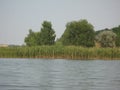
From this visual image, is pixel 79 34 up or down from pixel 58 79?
up

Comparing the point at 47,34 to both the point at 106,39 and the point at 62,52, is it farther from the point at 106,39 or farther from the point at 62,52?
the point at 62,52

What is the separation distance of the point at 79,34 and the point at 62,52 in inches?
1005

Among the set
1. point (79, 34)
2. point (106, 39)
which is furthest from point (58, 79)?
point (106, 39)

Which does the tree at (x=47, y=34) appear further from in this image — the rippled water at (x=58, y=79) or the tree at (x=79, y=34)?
the rippled water at (x=58, y=79)

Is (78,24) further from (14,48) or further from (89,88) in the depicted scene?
(89,88)

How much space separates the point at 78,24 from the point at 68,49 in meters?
26.6

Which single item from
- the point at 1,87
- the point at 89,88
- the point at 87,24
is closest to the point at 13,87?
the point at 1,87

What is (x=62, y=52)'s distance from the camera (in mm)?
53656

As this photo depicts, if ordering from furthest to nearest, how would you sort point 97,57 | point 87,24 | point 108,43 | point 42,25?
1. point 108,43
2. point 87,24
3. point 42,25
4. point 97,57

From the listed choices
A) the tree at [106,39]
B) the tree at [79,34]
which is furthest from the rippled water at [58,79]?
the tree at [106,39]

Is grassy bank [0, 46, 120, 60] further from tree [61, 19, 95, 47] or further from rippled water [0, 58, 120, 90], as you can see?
rippled water [0, 58, 120, 90]

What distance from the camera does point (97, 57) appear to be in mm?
52750

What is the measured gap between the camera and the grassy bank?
2073 inches

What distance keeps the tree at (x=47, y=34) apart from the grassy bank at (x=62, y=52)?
19.3 m
